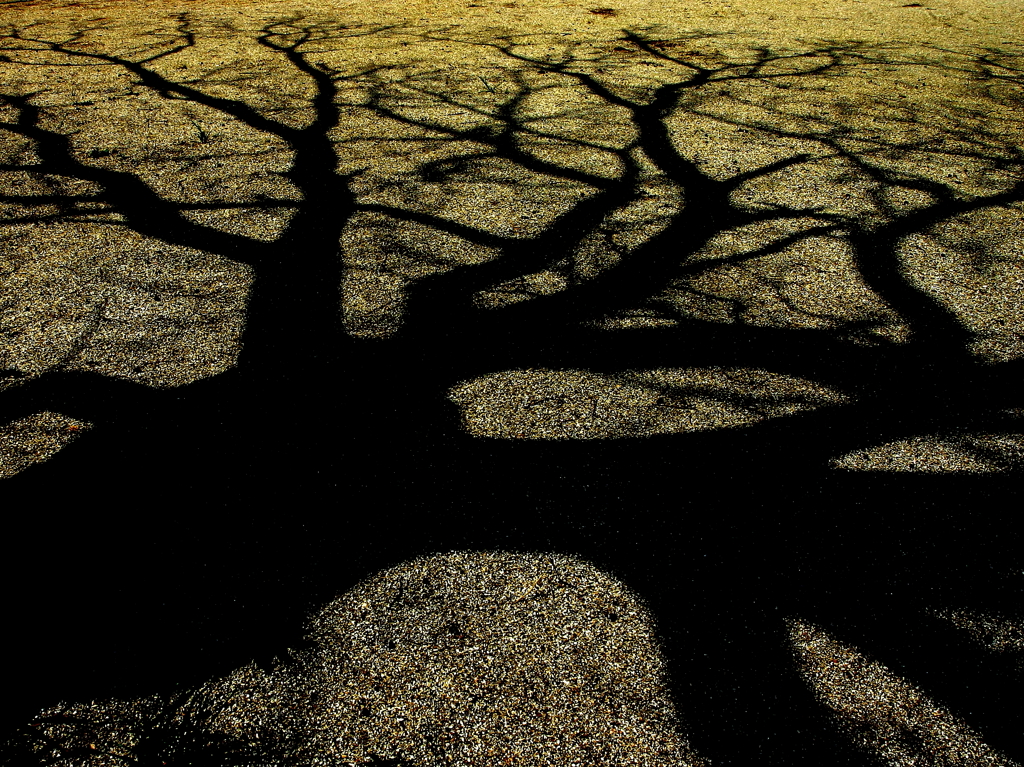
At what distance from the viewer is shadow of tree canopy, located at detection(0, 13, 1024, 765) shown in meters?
1.62

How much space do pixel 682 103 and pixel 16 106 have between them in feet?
14.9

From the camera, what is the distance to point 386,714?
1433 millimetres

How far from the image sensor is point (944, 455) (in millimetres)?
2057

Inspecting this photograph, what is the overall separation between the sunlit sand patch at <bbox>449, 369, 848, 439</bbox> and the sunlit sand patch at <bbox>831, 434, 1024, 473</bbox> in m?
0.24

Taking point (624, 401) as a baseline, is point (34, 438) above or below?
below

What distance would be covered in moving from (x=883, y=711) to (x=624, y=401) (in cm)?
110

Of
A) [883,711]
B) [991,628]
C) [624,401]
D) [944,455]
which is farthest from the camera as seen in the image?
[624,401]

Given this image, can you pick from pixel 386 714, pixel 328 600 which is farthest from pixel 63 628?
pixel 386 714

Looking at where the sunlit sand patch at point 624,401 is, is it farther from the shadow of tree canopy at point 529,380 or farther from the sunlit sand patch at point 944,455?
the sunlit sand patch at point 944,455

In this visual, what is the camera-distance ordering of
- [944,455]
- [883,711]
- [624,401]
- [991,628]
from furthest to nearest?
1. [624,401]
2. [944,455]
3. [991,628]
4. [883,711]

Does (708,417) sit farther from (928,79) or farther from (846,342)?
(928,79)

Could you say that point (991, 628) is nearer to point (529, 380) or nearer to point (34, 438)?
point (529, 380)

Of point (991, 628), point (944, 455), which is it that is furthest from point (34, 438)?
point (944, 455)

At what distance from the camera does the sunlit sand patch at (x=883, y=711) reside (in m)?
1.36
